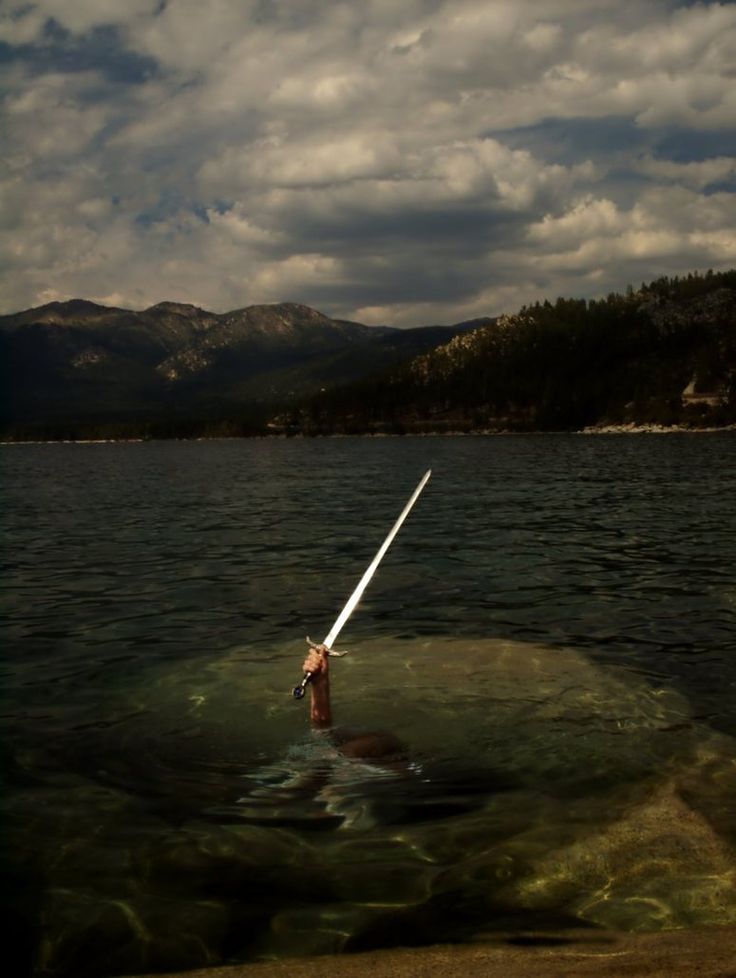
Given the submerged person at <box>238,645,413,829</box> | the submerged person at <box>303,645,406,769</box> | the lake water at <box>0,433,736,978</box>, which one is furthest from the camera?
the submerged person at <box>303,645,406,769</box>

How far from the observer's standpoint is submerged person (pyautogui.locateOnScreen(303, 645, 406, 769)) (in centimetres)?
990

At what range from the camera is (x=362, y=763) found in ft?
33.2

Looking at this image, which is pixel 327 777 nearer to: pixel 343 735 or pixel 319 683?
pixel 319 683

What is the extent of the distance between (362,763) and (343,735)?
1148 millimetres

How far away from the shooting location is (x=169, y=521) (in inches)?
1483

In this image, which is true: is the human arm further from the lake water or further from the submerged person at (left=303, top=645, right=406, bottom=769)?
the lake water

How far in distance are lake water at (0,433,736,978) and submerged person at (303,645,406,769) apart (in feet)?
0.84

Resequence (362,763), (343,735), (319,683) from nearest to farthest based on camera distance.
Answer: (362,763)
(319,683)
(343,735)

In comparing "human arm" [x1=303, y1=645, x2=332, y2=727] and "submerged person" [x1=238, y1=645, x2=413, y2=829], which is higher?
"human arm" [x1=303, y1=645, x2=332, y2=727]

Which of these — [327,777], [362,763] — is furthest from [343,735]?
[327,777]

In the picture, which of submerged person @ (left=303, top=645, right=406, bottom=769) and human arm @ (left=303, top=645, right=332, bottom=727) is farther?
submerged person @ (left=303, top=645, right=406, bottom=769)

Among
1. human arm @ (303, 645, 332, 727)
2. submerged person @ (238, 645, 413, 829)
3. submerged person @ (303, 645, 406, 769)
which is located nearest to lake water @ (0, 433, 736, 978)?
submerged person @ (238, 645, 413, 829)

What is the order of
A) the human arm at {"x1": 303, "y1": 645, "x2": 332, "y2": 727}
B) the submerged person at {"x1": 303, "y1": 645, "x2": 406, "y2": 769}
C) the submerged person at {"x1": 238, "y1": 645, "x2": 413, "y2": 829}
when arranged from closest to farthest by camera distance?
the submerged person at {"x1": 238, "y1": 645, "x2": 413, "y2": 829} < the human arm at {"x1": 303, "y1": 645, "x2": 332, "y2": 727} < the submerged person at {"x1": 303, "y1": 645, "x2": 406, "y2": 769}

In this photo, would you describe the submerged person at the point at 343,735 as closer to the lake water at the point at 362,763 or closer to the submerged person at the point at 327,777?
the submerged person at the point at 327,777
